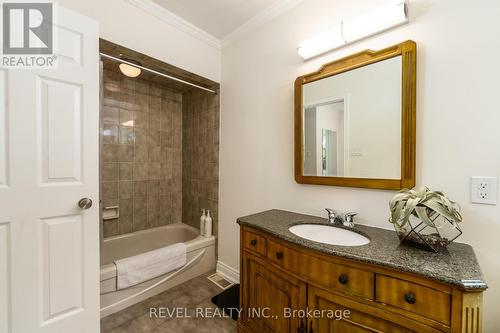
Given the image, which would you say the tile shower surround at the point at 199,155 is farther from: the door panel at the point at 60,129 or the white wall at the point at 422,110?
the door panel at the point at 60,129

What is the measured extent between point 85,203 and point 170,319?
1.08 meters

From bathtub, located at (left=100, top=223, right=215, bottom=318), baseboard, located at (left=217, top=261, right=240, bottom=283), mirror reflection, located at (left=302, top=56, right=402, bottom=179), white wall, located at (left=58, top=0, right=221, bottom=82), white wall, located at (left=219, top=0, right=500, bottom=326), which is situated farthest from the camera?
baseboard, located at (left=217, top=261, right=240, bottom=283)

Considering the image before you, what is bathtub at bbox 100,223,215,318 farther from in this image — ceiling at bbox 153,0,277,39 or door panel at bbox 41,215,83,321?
ceiling at bbox 153,0,277,39

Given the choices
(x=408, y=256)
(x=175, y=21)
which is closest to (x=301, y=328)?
(x=408, y=256)

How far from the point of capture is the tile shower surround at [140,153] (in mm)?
2404

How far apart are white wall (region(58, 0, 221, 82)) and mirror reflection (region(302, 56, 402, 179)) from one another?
1181mm

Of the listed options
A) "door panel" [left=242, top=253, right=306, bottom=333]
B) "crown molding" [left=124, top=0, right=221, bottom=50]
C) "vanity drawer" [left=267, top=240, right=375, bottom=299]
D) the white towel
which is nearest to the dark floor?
the white towel

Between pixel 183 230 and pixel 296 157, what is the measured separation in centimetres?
199

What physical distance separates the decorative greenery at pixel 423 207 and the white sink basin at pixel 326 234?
0.30 m

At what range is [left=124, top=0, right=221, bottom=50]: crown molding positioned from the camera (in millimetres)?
1707

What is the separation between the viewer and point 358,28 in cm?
128

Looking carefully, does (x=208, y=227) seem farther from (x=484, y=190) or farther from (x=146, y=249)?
(x=484, y=190)

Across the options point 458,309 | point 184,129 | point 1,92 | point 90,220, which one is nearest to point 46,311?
point 90,220

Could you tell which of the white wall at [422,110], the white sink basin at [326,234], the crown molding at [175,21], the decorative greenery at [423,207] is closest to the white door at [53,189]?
the crown molding at [175,21]
